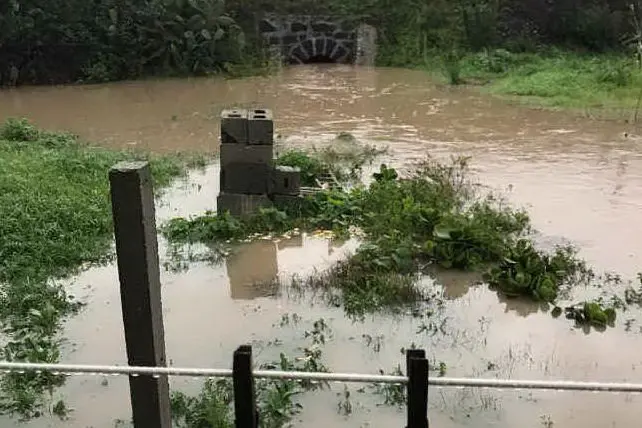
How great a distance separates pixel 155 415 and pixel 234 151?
185 inches

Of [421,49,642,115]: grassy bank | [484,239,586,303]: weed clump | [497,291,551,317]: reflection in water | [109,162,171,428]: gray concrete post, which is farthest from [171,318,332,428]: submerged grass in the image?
[421,49,642,115]: grassy bank

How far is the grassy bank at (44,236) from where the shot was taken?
5477mm

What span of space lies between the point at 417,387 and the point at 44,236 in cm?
532

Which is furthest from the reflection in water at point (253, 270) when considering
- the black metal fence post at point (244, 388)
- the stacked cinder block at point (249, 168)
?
the black metal fence post at point (244, 388)

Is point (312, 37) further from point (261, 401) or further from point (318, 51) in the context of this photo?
point (261, 401)

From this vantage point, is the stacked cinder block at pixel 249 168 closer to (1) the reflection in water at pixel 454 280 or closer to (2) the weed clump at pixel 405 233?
(2) the weed clump at pixel 405 233

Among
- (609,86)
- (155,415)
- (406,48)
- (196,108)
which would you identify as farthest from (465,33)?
(155,415)

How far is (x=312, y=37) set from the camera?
20.2 metres

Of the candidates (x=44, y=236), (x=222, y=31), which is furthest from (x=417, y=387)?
(x=222, y=31)

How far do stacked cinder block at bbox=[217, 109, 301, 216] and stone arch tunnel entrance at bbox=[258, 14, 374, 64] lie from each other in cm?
1223

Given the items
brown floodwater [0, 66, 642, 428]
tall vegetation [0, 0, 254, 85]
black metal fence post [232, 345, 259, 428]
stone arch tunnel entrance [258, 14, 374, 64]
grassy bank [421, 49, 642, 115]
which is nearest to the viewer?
black metal fence post [232, 345, 259, 428]

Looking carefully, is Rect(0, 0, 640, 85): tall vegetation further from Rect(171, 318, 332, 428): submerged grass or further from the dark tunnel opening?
Rect(171, 318, 332, 428): submerged grass

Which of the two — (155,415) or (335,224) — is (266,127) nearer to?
(335,224)

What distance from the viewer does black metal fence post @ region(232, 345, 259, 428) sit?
10.4 ft
